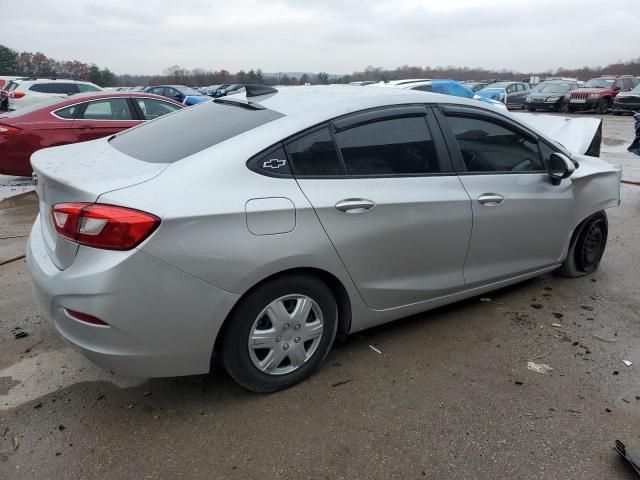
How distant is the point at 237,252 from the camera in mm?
2373

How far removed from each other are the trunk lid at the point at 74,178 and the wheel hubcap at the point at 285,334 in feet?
2.95

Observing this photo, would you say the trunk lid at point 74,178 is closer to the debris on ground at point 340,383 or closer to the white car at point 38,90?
the debris on ground at point 340,383

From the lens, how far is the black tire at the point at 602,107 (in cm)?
2439

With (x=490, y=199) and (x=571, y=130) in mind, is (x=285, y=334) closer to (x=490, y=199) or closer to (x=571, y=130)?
(x=490, y=199)

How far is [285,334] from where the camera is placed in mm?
2680

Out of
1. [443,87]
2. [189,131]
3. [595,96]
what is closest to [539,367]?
[189,131]

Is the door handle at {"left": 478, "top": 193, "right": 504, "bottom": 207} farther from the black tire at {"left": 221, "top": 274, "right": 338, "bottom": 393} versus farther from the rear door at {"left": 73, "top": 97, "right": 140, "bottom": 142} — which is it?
the rear door at {"left": 73, "top": 97, "right": 140, "bottom": 142}

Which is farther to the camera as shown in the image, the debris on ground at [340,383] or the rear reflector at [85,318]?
the debris on ground at [340,383]

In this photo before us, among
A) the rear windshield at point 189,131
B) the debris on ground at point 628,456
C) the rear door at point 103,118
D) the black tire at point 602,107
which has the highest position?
the rear windshield at point 189,131

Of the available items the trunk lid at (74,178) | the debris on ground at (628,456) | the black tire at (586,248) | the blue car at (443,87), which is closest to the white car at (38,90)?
the blue car at (443,87)

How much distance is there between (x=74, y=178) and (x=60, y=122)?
5.86 m

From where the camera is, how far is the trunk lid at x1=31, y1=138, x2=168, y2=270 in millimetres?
2328

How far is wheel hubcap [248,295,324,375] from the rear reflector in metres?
0.70

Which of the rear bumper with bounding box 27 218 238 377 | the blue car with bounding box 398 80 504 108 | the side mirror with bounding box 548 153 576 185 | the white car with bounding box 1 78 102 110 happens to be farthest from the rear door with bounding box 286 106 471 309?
the white car with bounding box 1 78 102 110
